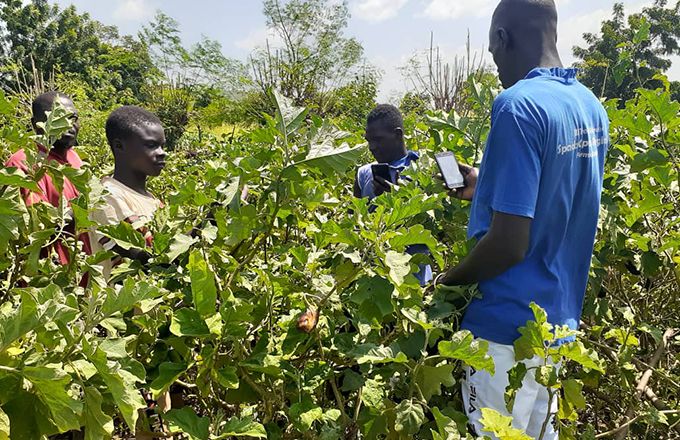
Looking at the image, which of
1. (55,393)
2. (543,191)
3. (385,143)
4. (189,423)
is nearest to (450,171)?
(543,191)

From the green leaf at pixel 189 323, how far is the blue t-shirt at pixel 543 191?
2.61 feet

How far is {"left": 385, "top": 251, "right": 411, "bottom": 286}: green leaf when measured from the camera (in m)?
1.10

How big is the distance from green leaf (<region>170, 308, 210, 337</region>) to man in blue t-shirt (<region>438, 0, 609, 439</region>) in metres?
0.74

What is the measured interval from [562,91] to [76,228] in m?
1.30

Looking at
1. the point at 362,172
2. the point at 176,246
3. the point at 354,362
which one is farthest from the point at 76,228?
the point at 362,172

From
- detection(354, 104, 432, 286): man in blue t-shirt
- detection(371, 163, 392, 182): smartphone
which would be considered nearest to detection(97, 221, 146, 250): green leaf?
detection(371, 163, 392, 182): smartphone

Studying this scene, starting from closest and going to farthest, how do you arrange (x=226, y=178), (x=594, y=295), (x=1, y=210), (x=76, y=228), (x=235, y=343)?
(x=1, y=210) < (x=235, y=343) < (x=76, y=228) < (x=226, y=178) < (x=594, y=295)

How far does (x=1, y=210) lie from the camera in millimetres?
1031

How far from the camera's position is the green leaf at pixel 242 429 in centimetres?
103

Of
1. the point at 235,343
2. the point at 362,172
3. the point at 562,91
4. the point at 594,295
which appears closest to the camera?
the point at 235,343

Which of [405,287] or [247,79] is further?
[247,79]

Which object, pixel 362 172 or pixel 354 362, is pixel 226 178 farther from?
pixel 362 172

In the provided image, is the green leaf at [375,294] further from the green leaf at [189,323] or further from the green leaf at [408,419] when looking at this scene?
the green leaf at [189,323]

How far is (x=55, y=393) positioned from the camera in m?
0.79
